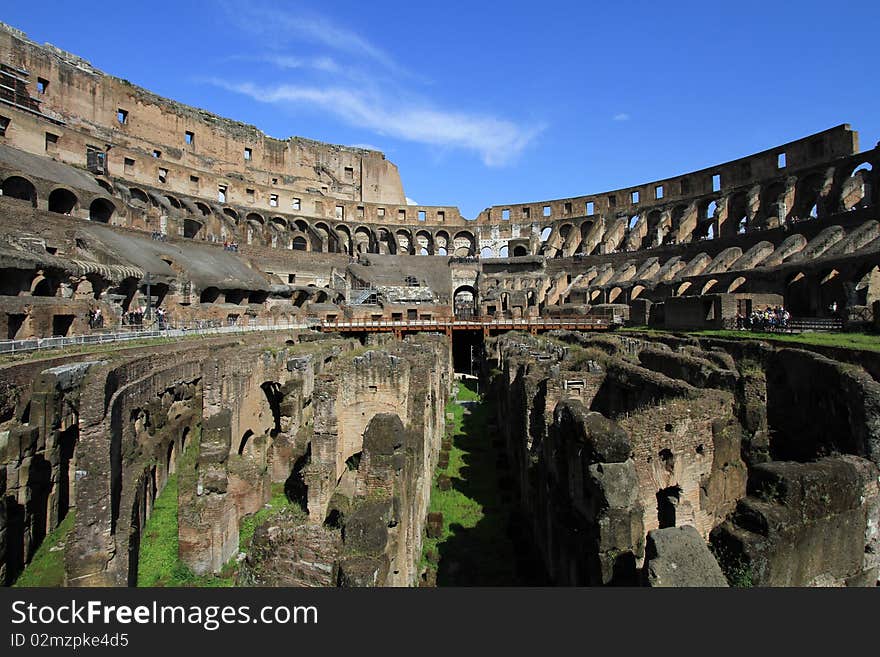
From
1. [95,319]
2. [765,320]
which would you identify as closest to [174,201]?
[95,319]

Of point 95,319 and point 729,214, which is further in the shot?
point 729,214

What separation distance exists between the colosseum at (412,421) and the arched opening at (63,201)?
14 centimetres

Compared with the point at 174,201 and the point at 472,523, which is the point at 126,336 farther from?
the point at 174,201

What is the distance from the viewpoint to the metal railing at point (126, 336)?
12.1m

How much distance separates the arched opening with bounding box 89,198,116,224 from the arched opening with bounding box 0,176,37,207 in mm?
5341

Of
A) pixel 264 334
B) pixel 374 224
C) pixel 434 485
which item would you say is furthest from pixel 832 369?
pixel 374 224

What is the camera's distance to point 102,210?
1453 inches

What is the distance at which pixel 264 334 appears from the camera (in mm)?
26094

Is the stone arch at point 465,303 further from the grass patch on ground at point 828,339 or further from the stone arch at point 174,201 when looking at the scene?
the grass patch on ground at point 828,339

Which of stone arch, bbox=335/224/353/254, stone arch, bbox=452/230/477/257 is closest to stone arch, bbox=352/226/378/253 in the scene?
stone arch, bbox=335/224/353/254

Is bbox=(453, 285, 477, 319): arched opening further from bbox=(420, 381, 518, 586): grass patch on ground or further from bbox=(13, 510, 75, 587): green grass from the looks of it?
bbox=(13, 510, 75, 587): green grass

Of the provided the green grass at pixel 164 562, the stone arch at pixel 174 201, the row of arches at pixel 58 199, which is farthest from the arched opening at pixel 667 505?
the stone arch at pixel 174 201

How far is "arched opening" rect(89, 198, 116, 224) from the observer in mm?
36219

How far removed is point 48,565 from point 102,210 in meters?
36.8
